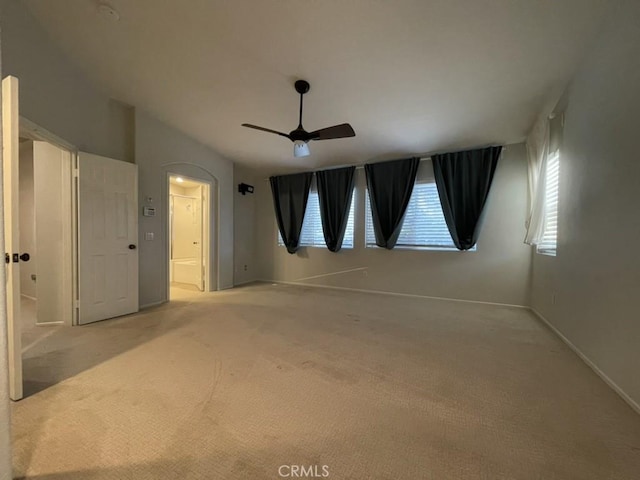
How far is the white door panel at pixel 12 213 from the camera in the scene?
62.5 inches

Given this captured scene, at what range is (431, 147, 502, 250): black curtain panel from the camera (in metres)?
4.04

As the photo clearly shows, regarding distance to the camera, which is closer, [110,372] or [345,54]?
[110,372]

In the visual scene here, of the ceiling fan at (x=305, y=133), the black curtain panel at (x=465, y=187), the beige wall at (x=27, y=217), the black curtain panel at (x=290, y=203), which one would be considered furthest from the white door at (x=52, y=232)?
the black curtain panel at (x=465, y=187)

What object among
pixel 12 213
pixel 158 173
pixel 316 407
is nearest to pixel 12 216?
pixel 12 213

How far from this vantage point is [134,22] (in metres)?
2.48

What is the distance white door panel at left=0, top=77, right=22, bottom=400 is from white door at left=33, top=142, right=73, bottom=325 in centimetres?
169

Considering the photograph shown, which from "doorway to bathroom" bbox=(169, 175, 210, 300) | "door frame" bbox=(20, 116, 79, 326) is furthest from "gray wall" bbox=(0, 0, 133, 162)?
"doorway to bathroom" bbox=(169, 175, 210, 300)

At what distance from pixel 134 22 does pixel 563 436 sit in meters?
4.43

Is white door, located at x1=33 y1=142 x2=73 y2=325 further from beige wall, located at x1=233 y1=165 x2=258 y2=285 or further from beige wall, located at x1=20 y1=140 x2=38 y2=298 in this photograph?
beige wall, located at x1=233 y1=165 x2=258 y2=285

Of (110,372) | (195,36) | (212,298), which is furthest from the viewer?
(212,298)

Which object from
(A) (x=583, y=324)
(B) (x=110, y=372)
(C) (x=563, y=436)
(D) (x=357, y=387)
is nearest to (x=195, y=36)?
(B) (x=110, y=372)

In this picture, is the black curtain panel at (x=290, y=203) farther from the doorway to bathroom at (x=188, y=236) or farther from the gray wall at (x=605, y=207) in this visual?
the gray wall at (x=605, y=207)

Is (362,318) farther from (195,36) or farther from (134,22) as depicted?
(134,22)

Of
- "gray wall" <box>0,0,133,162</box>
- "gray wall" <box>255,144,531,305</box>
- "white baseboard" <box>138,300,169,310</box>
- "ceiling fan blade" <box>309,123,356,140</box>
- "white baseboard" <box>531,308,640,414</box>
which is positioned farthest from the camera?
"gray wall" <box>255,144,531,305</box>
